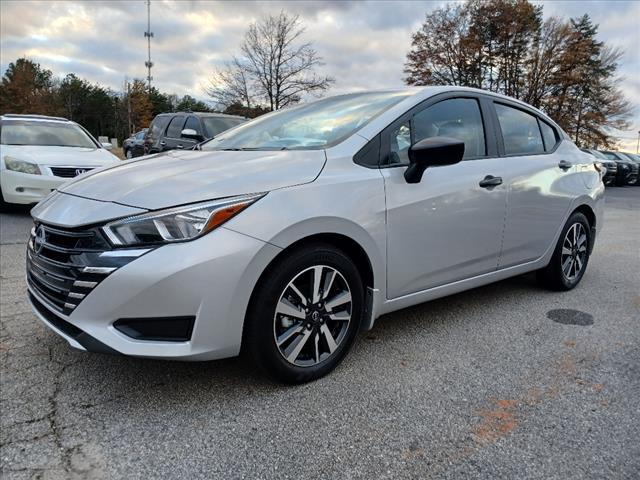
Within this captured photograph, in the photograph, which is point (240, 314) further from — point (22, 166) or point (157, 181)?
point (22, 166)

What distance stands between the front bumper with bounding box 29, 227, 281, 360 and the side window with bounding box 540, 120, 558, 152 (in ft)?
9.51

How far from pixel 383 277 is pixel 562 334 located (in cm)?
145

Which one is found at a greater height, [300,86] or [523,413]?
[300,86]

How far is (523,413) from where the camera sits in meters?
2.33

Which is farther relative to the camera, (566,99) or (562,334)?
(566,99)

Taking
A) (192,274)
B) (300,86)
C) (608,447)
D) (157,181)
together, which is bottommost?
(608,447)

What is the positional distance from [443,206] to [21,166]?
6454mm

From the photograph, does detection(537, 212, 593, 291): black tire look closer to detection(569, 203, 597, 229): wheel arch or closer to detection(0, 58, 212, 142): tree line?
Answer: detection(569, 203, 597, 229): wheel arch

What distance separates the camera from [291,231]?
7.58 ft

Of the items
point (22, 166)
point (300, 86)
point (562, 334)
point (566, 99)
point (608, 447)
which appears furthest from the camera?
point (566, 99)

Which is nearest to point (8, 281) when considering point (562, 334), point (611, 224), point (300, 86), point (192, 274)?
point (192, 274)

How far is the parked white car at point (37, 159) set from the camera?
22.9 ft

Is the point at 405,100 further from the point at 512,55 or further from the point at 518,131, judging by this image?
the point at 512,55

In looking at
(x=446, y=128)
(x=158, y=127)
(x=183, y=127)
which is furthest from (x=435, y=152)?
(x=158, y=127)
